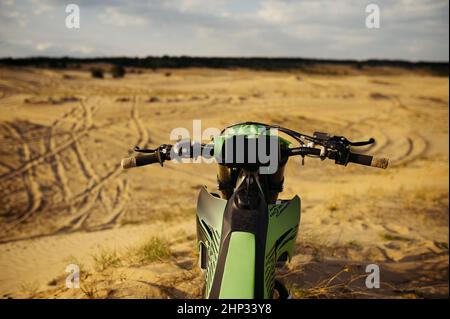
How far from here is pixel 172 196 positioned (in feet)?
27.2

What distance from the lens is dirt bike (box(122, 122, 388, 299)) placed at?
5.66ft

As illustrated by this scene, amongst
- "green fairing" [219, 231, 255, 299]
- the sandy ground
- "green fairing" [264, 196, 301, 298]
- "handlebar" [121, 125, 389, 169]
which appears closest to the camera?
"green fairing" [219, 231, 255, 299]

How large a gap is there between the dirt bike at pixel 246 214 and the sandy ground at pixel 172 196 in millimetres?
1455

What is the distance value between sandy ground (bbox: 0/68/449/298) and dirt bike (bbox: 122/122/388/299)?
1.46 metres

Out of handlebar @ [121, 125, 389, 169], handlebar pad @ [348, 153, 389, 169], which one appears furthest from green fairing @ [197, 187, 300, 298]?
handlebar pad @ [348, 153, 389, 169]

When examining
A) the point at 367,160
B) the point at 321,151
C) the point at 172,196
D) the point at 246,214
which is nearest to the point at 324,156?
the point at 321,151

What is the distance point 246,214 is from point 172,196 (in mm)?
6618

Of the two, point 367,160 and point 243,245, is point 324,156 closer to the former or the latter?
point 367,160

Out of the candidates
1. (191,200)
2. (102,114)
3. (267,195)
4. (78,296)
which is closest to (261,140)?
(267,195)

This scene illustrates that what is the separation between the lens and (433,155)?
12031 mm

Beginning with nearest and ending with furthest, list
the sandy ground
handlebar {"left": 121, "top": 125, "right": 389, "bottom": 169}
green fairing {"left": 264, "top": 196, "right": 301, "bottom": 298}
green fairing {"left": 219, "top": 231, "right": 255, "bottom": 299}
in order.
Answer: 1. green fairing {"left": 219, "top": 231, "right": 255, "bottom": 299}
2. green fairing {"left": 264, "top": 196, "right": 301, "bottom": 298}
3. handlebar {"left": 121, "top": 125, "right": 389, "bottom": 169}
4. the sandy ground

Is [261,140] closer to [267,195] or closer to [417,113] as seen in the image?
[267,195]

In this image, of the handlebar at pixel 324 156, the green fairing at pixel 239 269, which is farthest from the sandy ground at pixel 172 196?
the green fairing at pixel 239 269

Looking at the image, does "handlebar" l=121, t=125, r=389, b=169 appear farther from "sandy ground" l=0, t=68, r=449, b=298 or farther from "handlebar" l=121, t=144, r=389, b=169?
"sandy ground" l=0, t=68, r=449, b=298
